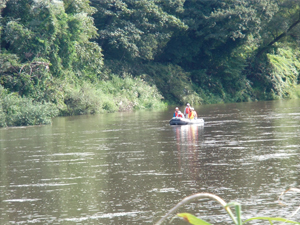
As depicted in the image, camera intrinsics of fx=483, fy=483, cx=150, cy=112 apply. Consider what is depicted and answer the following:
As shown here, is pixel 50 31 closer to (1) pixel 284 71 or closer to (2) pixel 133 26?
(2) pixel 133 26

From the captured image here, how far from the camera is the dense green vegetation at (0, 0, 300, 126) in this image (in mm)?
35469

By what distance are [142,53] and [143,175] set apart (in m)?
36.8

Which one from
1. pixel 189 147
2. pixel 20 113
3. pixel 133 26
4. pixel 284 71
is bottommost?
pixel 189 147

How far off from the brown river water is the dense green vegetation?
44.2 feet

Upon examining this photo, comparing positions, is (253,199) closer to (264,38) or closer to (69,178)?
(69,178)

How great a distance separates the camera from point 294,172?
11.7 metres

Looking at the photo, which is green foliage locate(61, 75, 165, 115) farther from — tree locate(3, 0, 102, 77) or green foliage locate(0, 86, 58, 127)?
green foliage locate(0, 86, 58, 127)

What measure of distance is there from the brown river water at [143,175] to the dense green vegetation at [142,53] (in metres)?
13.5

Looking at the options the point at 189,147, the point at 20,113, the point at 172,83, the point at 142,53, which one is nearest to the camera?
the point at 189,147

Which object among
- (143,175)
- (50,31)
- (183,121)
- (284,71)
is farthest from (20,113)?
(284,71)

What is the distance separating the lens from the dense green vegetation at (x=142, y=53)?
116 feet

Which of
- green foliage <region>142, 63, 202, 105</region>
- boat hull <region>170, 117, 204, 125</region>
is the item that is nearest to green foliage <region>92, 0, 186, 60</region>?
green foliage <region>142, 63, 202, 105</region>

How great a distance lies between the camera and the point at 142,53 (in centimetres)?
4834

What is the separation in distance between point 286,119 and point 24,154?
15291mm
